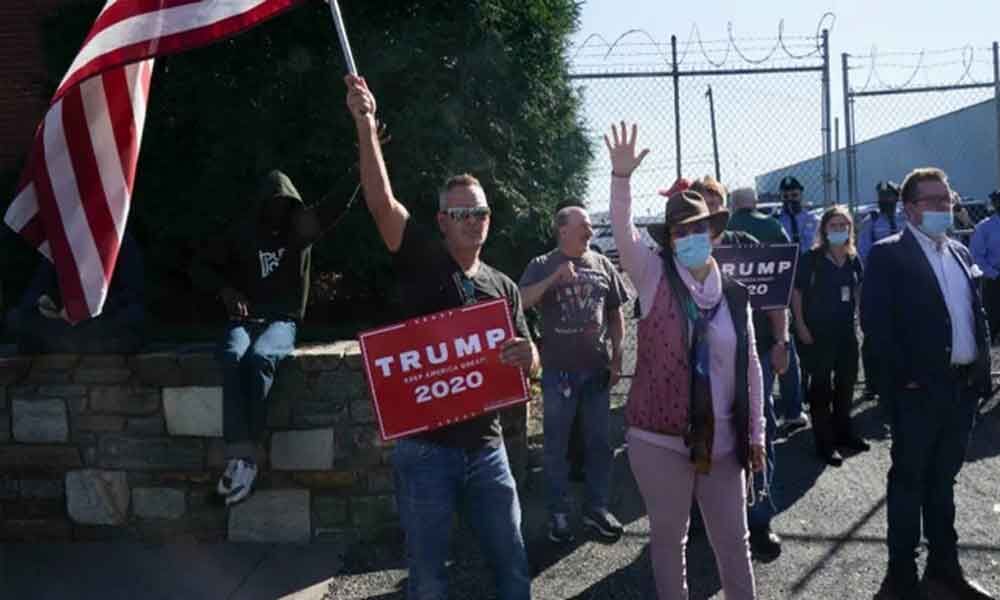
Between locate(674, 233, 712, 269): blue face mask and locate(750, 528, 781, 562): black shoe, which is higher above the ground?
locate(674, 233, 712, 269): blue face mask

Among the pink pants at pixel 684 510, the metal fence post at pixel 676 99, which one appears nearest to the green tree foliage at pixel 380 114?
the metal fence post at pixel 676 99

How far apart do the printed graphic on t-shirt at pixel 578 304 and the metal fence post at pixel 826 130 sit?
13.4 ft

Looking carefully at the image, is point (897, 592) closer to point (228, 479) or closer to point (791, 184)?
point (228, 479)

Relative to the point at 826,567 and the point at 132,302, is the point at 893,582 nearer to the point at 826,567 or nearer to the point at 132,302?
the point at 826,567

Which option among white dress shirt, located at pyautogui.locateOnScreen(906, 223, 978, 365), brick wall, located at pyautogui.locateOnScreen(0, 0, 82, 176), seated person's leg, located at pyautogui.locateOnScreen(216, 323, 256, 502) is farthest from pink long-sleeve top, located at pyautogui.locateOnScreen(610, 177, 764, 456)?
brick wall, located at pyautogui.locateOnScreen(0, 0, 82, 176)

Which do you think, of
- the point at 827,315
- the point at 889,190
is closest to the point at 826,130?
the point at 889,190

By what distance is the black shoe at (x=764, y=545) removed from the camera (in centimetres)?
522

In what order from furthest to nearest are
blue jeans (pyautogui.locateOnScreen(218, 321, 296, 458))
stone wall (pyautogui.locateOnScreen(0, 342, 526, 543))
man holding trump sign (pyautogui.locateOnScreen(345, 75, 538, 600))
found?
stone wall (pyautogui.locateOnScreen(0, 342, 526, 543)), blue jeans (pyautogui.locateOnScreen(218, 321, 296, 458)), man holding trump sign (pyautogui.locateOnScreen(345, 75, 538, 600))

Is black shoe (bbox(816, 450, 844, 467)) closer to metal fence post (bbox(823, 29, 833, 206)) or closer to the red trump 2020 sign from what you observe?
metal fence post (bbox(823, 29, 833, 206))

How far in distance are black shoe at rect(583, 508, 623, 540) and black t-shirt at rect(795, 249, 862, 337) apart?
7.97 ft

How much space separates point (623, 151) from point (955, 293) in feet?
6.41

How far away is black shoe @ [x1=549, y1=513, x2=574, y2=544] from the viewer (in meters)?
5.48

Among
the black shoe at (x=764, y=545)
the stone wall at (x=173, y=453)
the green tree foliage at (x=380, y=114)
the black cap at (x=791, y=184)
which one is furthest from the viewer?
the black cap at (x=791, y=184)

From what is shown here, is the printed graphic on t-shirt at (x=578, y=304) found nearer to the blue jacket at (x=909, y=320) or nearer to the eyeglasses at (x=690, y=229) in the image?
the blue jacket at (x=909, y=320)
